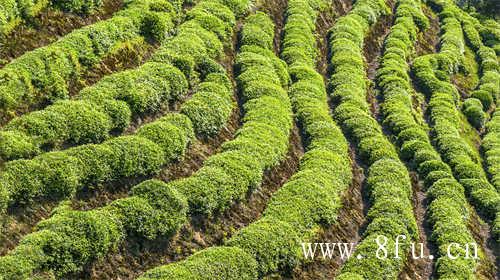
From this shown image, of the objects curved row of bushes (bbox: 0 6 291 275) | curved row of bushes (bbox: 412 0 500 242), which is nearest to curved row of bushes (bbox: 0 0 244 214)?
curved row of bushes (bbox: 0 6 291 275)

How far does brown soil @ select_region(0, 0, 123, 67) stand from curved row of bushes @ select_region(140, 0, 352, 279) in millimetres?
11927

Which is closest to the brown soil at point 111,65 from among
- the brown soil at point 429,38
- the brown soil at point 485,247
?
the brown soil at point 485,247

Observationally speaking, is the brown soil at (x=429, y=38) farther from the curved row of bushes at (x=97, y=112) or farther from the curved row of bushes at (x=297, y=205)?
the curved row of bushes at (x=97, y=112)

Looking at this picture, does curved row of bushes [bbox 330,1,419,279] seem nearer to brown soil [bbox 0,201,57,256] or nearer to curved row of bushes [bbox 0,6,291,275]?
curved row of bushes [bbox 0,6,291,275]

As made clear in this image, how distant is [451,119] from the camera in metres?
45.2

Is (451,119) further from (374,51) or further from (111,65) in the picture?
(111,65)

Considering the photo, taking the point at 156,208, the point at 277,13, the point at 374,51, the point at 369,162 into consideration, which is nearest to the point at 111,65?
the point at 156,208

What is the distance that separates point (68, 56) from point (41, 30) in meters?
2.55

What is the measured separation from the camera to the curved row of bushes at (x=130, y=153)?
18.9 metres

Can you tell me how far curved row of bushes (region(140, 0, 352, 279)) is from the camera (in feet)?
67.5

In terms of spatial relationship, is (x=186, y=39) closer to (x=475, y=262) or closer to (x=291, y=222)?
(x=291, y=222)

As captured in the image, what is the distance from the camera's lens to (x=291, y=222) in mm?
24859

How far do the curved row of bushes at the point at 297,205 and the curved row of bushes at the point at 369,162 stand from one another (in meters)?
1.70

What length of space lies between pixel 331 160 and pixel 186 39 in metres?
10.7
